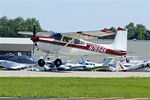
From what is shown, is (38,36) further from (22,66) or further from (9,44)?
(9,44)

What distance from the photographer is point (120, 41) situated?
1855 inches

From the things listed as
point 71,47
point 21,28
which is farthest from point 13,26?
point 71,47

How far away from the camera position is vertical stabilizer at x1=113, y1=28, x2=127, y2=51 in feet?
151

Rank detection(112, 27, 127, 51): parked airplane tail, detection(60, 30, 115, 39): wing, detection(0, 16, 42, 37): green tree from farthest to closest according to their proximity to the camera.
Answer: detection(0, 16, 42, 37): green tree, detection(112, 27, 127, 51): parked airplane tail, detection(60, 30, 115, 39): wing

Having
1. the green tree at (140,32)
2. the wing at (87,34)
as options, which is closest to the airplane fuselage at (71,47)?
the wing at (87,34)

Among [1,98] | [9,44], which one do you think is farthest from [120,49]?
[9,44]

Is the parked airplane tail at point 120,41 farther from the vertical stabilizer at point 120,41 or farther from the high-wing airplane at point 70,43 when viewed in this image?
the high-wing airplane at point 70,43

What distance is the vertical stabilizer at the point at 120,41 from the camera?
46.0 m

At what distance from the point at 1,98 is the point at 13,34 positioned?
12291cm

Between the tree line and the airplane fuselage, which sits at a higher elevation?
the tree line

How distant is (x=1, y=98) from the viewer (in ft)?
54.2

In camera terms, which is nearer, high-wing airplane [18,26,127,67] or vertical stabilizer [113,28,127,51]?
high-wing airplane [18,26,127,67]

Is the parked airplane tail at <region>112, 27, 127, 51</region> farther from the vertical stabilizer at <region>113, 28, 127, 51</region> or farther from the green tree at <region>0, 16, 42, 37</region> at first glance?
the green tree at <region>0, 16, 42, 37</region>

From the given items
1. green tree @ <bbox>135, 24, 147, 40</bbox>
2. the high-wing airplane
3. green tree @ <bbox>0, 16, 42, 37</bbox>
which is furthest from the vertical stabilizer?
green tree @ <bbox>135, 24, 147, 40</bbox>
